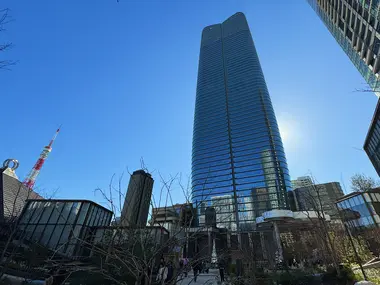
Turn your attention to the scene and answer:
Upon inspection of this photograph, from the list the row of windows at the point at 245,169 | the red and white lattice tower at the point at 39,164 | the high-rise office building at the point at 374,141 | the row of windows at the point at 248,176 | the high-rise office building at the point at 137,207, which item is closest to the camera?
the high-rise office building at the point at 137,207

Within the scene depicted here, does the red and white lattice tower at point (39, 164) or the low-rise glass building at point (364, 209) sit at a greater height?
the red and white lattice tower at point (39, 164)

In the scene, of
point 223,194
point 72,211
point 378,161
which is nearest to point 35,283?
point 72,211

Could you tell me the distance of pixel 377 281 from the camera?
9180mm

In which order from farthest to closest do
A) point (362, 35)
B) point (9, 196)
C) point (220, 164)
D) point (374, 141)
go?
point (220, 164) → point (362, 35) → point (374, 141) → point (9, 196)

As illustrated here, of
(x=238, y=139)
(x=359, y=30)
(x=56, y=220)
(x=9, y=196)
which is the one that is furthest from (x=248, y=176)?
(x=9, y=196)

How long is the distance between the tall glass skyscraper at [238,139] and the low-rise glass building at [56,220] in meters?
44.3

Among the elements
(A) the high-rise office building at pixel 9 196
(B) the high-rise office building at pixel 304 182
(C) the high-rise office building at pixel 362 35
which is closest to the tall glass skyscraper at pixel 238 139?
(B) the high-rise office building at pixel 304 182

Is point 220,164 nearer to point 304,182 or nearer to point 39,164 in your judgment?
point 304,182

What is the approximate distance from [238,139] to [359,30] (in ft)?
184

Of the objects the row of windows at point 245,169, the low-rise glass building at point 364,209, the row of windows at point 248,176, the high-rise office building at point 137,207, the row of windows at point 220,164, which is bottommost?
the high-rise office building at point 137,207

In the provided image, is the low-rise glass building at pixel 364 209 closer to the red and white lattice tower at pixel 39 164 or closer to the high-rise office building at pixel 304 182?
the high-rise office building at pixel 304 182

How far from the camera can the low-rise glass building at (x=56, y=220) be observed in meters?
24.7

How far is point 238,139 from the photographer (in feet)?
293

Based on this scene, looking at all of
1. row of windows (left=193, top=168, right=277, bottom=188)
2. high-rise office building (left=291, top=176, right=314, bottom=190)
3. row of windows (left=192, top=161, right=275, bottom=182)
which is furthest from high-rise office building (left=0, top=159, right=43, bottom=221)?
row of windows (left=193, top=168, right=277, bottom=188)
